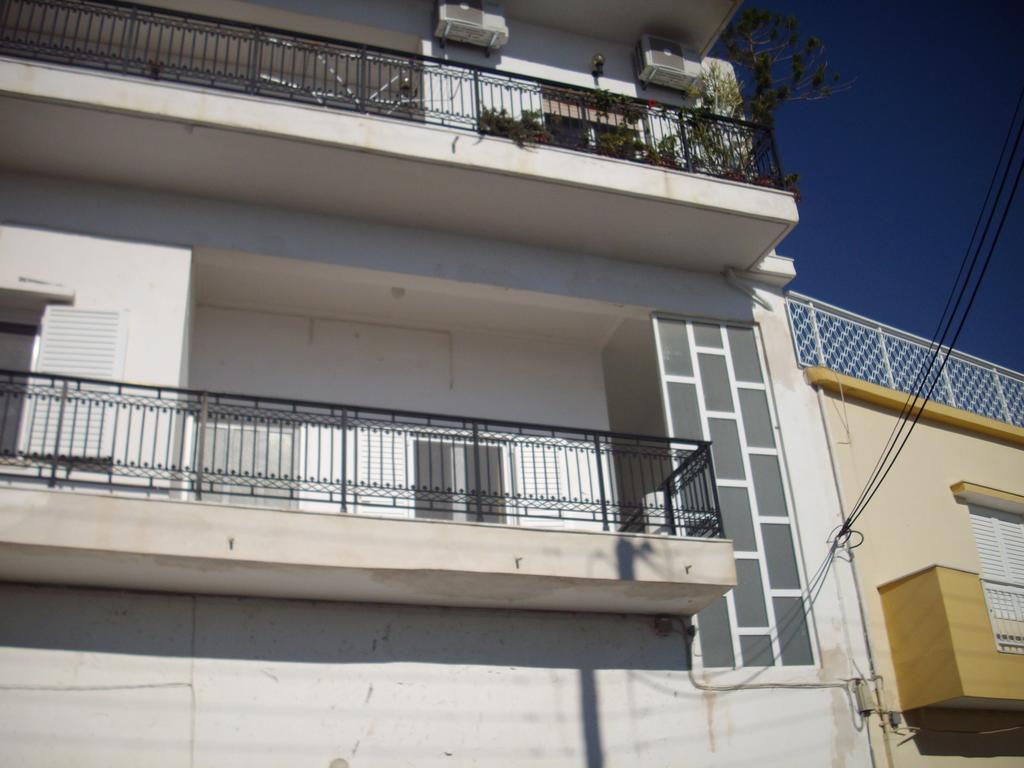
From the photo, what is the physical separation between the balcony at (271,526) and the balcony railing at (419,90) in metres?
3.50

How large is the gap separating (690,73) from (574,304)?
420 cm

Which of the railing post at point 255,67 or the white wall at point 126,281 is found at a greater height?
the railing post at point 255,67

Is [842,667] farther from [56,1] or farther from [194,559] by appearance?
[56,1]

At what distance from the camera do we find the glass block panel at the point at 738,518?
11.6 meters

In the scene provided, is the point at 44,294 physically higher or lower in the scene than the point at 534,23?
lower

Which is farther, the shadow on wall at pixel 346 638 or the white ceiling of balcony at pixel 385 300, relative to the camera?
the white ceiling of balcony at pixel 385 300

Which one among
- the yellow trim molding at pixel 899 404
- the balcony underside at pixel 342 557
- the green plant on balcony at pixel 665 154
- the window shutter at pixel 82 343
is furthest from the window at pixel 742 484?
the window shutter at pixel 82 343

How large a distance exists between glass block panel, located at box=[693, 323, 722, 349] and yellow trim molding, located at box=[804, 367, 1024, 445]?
1105mm

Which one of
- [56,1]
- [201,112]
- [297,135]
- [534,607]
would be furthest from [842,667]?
[56,1]

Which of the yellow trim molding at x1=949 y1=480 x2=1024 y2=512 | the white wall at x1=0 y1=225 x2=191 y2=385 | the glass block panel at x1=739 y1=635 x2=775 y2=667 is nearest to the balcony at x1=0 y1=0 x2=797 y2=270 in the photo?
the white wall at x1=0 y1=225 x2=191 y2=385

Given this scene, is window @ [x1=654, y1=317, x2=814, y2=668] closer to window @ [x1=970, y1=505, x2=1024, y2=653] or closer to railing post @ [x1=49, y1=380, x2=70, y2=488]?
window @ [x1=970, y1=505, x2=1024, y2=653]

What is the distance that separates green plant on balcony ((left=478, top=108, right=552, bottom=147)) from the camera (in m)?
11.9

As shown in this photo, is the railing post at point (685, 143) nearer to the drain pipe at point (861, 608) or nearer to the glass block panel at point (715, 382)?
the glass block panel at point (715, 382)

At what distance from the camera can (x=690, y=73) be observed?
1482 cm
